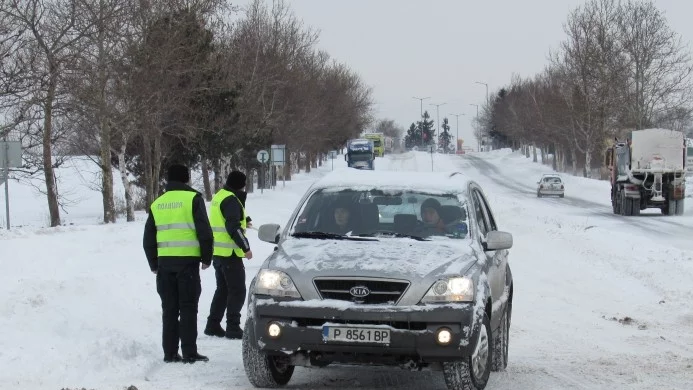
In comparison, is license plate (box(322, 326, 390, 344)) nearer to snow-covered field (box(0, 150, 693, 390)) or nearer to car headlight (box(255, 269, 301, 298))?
car headlight (box(255, 269, 301, 298))

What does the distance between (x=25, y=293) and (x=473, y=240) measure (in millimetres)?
4815

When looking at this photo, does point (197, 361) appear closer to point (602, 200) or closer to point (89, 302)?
point (89, 302)

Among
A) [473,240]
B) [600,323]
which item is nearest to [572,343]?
[600,323]

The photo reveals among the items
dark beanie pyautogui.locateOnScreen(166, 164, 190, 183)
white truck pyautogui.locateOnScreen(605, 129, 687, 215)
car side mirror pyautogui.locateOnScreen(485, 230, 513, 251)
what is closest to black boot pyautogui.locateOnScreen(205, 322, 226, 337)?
dark beanie pyautogui.locateOnScreen(166, 164, 190, 183)

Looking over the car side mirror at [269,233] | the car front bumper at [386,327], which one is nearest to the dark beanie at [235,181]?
the car side mirror at [269,233]

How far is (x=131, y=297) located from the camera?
38.3 feet

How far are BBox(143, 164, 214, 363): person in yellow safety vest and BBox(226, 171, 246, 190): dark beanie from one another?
1.73m

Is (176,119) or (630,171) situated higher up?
(176,119)

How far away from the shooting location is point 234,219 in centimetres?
944

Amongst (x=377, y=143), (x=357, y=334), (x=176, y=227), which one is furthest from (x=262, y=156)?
(x=377, y=143)

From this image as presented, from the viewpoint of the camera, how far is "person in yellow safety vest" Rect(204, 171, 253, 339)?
9555 millimetres

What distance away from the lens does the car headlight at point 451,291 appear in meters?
6.56

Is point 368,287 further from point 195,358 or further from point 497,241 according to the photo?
point 195,358

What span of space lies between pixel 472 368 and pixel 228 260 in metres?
3.63
